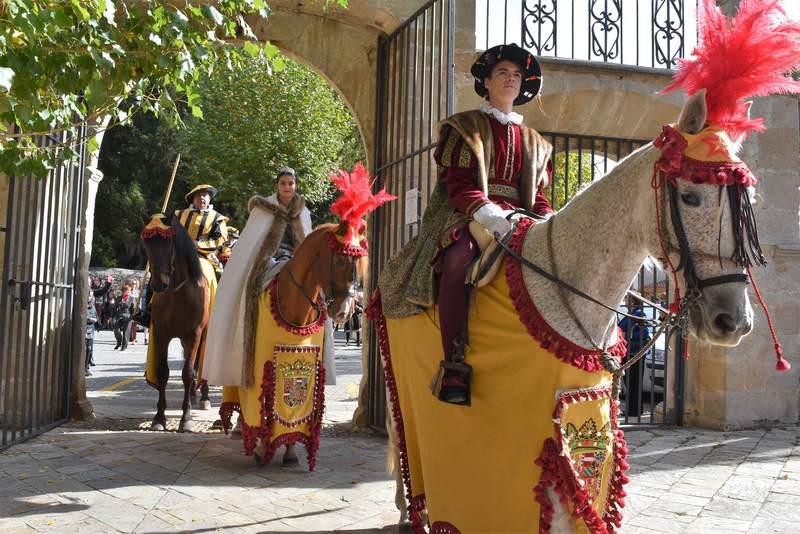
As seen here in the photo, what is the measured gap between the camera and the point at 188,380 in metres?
7.84

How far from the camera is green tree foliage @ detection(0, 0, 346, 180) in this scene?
3035 millimetres

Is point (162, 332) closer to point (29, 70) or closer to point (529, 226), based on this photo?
point (29, 70)

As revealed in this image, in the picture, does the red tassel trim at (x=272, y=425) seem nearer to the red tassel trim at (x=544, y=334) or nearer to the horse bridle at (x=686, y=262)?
the red tassel trim at (x=544, y=334)

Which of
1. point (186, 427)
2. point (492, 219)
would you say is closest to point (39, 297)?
point (186, 427)

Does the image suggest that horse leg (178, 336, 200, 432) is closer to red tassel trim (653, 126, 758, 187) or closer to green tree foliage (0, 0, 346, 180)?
green tree foliage (0, 0, 346, 180)

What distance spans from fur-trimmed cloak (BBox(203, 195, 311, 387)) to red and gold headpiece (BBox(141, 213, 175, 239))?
1420 millimetres

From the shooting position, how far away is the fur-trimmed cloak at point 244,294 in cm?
607

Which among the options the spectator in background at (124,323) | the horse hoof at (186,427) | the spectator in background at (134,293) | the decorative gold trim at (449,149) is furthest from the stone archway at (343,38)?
the spectator in background at (134,293)

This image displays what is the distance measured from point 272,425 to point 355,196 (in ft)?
6.53

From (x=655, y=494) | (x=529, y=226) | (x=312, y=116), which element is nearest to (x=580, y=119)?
(x=655, y=494)

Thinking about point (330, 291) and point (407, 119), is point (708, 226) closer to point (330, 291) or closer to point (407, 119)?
point (330, 291)

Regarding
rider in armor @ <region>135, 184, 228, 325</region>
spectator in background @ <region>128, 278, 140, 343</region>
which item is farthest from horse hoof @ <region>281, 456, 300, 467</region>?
spectator in background @ <region>128, 278, 140, 343</region>

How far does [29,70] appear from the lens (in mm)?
3057

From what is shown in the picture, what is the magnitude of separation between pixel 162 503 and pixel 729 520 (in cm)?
381
